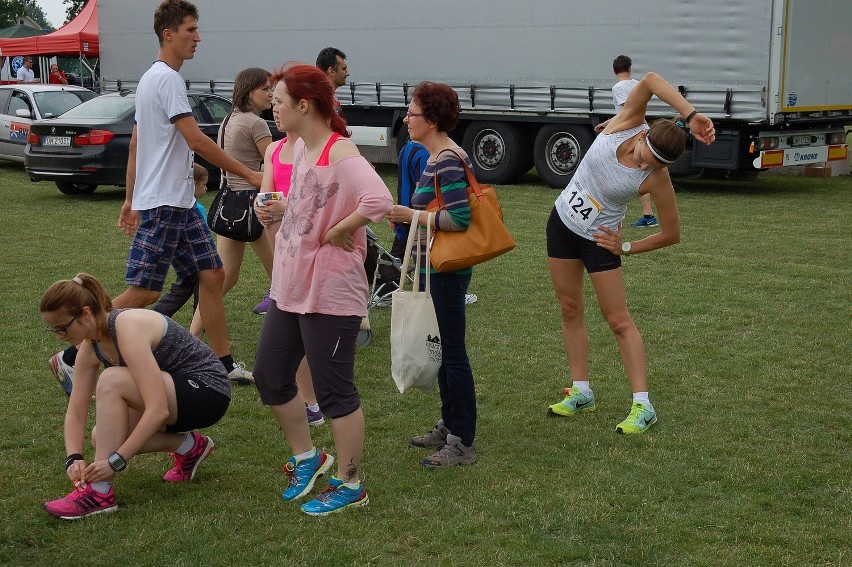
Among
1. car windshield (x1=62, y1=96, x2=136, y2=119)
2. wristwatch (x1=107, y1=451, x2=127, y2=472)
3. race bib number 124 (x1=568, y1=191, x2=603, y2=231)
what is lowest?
wristwatch (x1=107, y1=451, x2=127, y2=472)

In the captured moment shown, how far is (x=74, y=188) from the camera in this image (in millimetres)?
15805

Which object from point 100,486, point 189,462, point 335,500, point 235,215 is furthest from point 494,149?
point 100,486

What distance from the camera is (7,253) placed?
1069 cm

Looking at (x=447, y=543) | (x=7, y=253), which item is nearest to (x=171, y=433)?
(x=447, y=543)

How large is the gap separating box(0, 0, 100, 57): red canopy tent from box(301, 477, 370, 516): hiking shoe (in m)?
25.1

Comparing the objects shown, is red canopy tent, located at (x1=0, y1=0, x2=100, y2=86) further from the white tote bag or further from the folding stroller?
the white tote bag

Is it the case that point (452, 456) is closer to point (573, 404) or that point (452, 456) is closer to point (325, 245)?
point (573, 404)

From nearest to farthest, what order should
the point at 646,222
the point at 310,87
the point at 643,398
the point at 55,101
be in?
the point at 310,87 < the point at 643,398 < the point at 646,222 < the point at 55,101

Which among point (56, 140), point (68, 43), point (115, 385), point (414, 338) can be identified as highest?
point (68, 43)

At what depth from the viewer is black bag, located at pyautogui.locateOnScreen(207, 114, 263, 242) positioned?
6.45 meters

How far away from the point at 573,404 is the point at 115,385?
2.51m

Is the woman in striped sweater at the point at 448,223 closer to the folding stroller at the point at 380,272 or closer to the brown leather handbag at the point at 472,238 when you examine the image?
the brown leather handbag at the point at 472,238

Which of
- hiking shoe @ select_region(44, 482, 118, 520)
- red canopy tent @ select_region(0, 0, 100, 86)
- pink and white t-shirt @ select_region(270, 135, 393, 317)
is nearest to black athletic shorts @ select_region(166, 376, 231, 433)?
hiking shoe @ select_region(44, 482, 118, 520)

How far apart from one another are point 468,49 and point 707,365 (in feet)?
37.1
